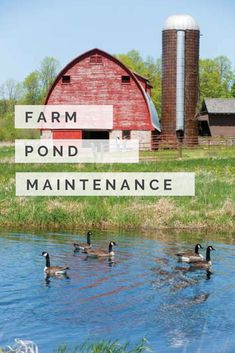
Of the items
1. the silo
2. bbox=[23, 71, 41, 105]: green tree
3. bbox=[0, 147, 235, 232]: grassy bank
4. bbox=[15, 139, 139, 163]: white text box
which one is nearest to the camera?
bbox=[0, 147, 235, 232]: grassy bank

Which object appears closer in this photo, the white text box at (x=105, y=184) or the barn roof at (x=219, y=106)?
the white text box at (x=105, y=184)

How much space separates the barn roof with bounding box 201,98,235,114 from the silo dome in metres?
12.8

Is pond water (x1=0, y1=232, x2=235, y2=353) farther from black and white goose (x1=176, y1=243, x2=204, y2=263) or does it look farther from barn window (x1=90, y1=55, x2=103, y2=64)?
barn window (x1=90, y1=55, x2=103, y2=64)

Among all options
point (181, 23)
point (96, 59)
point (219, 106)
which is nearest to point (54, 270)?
point (96, 59)

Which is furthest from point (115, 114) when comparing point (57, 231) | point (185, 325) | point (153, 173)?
point (185, 325)

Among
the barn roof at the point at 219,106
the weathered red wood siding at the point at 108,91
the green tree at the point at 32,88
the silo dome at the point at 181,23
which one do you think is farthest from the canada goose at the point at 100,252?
the green tree at the point at 32,88

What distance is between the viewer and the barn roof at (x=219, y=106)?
3079 inches

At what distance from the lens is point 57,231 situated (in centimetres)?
3095

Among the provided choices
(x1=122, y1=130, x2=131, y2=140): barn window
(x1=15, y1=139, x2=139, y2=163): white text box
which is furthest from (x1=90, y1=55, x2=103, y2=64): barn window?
(x1=15, y1=139, x2=139, y2=163): white text box

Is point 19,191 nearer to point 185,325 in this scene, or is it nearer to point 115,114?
point 185,325

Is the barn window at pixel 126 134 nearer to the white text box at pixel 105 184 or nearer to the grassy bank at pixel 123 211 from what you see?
the white text box at pixel 105 184

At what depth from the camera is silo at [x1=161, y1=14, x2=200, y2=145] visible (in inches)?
2653

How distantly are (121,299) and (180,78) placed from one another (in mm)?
50886

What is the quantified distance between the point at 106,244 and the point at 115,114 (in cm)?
3623
